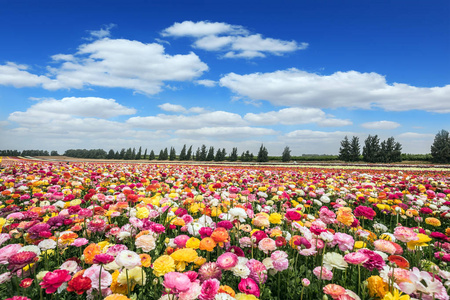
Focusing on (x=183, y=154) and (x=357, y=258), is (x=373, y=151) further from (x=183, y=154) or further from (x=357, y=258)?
(x=357, y=258)

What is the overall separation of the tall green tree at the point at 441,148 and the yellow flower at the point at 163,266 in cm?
7158

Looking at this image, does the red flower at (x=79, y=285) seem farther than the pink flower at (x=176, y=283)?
Yes

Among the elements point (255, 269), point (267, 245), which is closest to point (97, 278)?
point (255, 269)

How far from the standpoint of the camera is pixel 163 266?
1485mm

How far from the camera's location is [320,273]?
1798mm

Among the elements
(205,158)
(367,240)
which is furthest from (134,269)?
(205,158)

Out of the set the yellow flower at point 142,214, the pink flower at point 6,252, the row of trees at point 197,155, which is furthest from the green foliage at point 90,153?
the pink flower at point 6,252

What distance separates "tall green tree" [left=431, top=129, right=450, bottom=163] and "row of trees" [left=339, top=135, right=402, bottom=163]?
719 cm

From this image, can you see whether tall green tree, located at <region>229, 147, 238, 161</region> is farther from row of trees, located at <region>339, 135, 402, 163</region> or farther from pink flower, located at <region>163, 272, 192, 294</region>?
pink flower, located at <region>163, 272, 192, 294</region>

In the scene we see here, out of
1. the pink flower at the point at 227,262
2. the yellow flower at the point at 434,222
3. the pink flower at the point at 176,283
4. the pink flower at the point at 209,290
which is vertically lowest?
the yellow flower at the point at 434,222

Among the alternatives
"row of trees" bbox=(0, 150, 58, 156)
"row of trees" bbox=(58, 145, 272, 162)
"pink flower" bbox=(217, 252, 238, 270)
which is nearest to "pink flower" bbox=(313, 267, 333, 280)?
"pink flower" bbox=(217, 252, 238, 270)

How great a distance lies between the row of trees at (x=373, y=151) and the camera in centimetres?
6019

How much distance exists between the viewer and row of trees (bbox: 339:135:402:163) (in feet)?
197

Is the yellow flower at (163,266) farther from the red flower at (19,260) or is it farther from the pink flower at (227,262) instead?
the red flower at (19,260)
